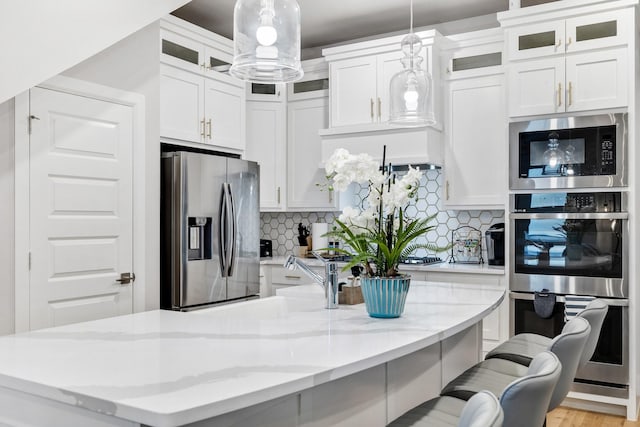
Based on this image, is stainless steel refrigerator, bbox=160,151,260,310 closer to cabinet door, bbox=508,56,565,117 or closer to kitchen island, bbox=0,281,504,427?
kitchen island, bbox=0,281,504,427

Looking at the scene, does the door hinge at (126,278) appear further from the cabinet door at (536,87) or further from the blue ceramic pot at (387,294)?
the cabinet door at (536,87)

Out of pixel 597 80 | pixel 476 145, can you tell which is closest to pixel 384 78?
pixel 476 145

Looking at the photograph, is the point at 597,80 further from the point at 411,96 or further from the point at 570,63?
the point at 411,96

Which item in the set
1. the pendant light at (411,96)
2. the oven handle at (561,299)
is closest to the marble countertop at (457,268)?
the oven handle at (561,299)

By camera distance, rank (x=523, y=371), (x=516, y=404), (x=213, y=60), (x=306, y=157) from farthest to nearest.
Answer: (x=306, y=157)
(x=213, y=60)
(x=523, y=371)
(x=516, y=404)

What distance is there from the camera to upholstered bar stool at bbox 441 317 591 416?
1729 millimetres

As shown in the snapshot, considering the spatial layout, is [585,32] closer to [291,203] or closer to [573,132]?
[573,132]

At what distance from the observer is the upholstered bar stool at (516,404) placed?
945mm

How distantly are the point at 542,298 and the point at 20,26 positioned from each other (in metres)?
3.32

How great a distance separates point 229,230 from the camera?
414 centimetres

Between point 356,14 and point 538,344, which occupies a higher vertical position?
point 356,14

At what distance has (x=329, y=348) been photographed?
5.13 feet

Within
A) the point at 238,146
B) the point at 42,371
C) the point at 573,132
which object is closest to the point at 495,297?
the point at 573,132

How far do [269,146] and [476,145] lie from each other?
183 centimetres
